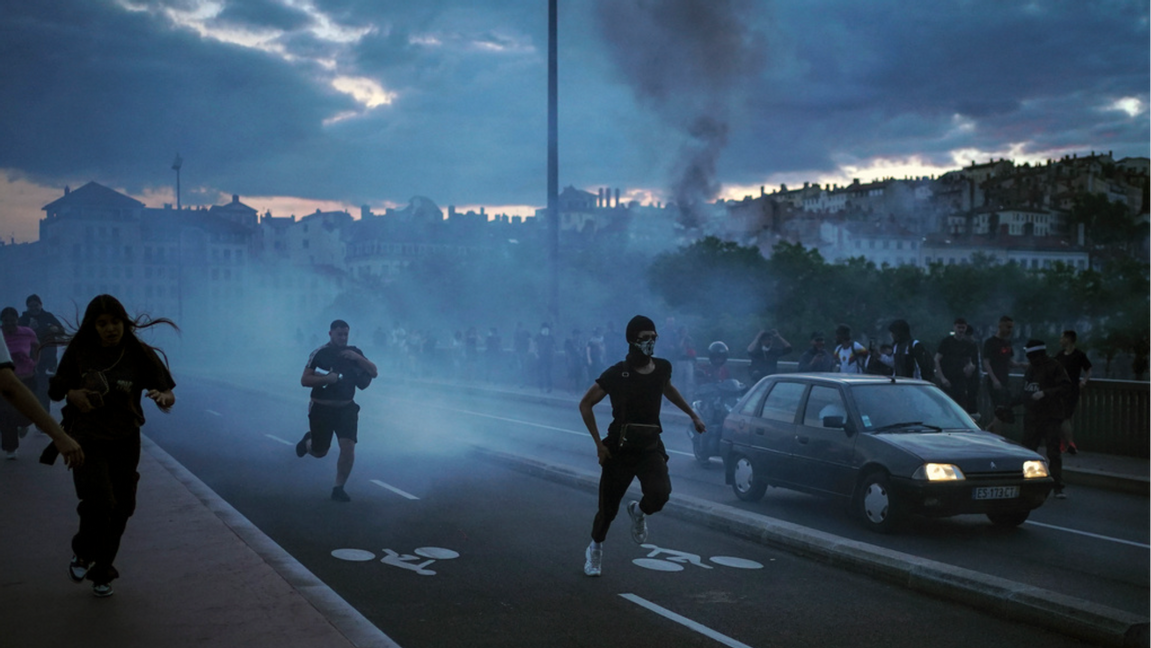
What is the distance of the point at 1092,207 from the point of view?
479 feet

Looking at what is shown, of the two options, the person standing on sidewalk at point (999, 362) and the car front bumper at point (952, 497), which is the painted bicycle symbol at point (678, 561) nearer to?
the car front bumper at point (952, 497)

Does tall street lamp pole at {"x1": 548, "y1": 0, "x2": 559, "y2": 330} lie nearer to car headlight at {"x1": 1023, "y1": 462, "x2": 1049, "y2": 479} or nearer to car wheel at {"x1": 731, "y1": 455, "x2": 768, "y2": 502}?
car wheel at {"x1": 731, "y1": 455, "x2": 768, "y2": 502}

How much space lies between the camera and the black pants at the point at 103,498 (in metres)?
5.64

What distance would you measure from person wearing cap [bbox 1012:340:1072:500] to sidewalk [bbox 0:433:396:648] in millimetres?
7830

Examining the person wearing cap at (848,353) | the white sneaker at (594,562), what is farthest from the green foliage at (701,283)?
the white sneaker at (594,562)

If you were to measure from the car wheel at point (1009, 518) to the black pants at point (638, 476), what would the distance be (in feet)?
12.6

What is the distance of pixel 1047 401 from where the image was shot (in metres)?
10.9

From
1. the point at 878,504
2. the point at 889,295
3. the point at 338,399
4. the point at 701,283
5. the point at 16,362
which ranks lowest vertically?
the point at 878,504

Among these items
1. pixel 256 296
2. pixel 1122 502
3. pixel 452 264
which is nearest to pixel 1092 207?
pixel 452 264

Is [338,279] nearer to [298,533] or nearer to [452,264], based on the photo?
[452,264]

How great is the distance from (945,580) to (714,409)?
7.20 m

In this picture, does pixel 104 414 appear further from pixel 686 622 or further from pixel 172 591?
pixel 686 622

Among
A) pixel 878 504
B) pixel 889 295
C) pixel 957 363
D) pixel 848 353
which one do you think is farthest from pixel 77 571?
pixel 889 295

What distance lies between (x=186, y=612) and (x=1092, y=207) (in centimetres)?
15974
